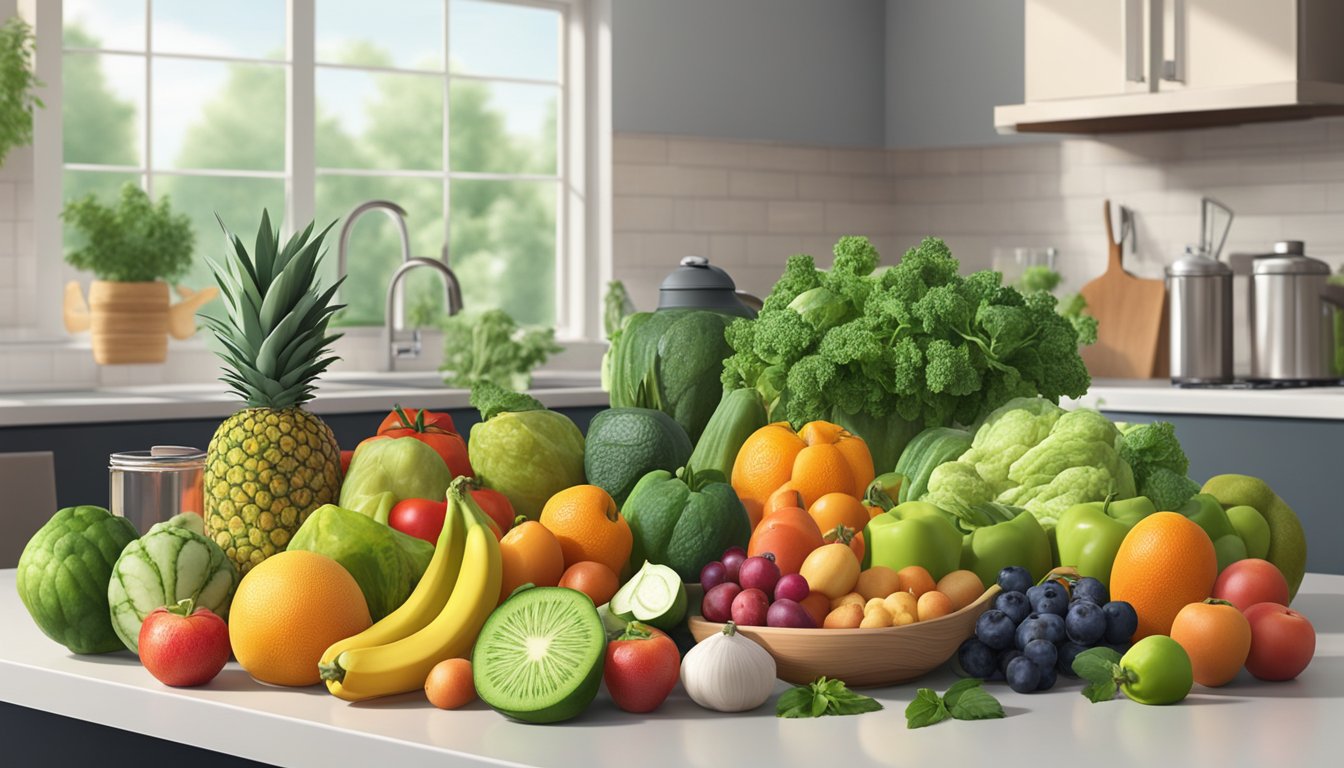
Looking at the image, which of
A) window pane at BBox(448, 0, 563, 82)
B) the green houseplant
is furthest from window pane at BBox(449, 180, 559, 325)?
the green houseplant

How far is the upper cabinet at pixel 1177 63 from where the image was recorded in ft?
15.1

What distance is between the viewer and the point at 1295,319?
439 centimetres

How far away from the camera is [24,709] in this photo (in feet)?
5.26

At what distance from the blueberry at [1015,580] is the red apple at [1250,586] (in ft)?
0.59

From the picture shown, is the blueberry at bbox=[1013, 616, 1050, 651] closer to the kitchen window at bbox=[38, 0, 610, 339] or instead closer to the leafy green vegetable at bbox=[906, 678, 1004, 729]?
the leafy green vegetable at bbox=[906, 678, 1004, 729]

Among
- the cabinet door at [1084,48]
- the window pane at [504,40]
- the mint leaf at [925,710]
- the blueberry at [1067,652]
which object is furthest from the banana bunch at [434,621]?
the window pane at [504,40]

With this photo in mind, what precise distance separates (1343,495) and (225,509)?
3.14 m

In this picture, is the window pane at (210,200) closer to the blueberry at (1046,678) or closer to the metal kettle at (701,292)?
the metal kettle at (701,292)

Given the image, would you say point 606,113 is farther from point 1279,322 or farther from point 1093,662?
point 1093,662

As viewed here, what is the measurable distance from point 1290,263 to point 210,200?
3.18 meters

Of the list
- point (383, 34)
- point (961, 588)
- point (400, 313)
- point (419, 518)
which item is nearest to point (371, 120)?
point (383, 34)

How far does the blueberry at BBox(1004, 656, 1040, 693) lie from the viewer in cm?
130

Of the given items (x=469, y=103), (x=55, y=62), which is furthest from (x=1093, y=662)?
(x=469, y=103)

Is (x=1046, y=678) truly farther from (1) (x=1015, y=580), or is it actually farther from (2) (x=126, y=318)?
(2) (x=126, y=318)
